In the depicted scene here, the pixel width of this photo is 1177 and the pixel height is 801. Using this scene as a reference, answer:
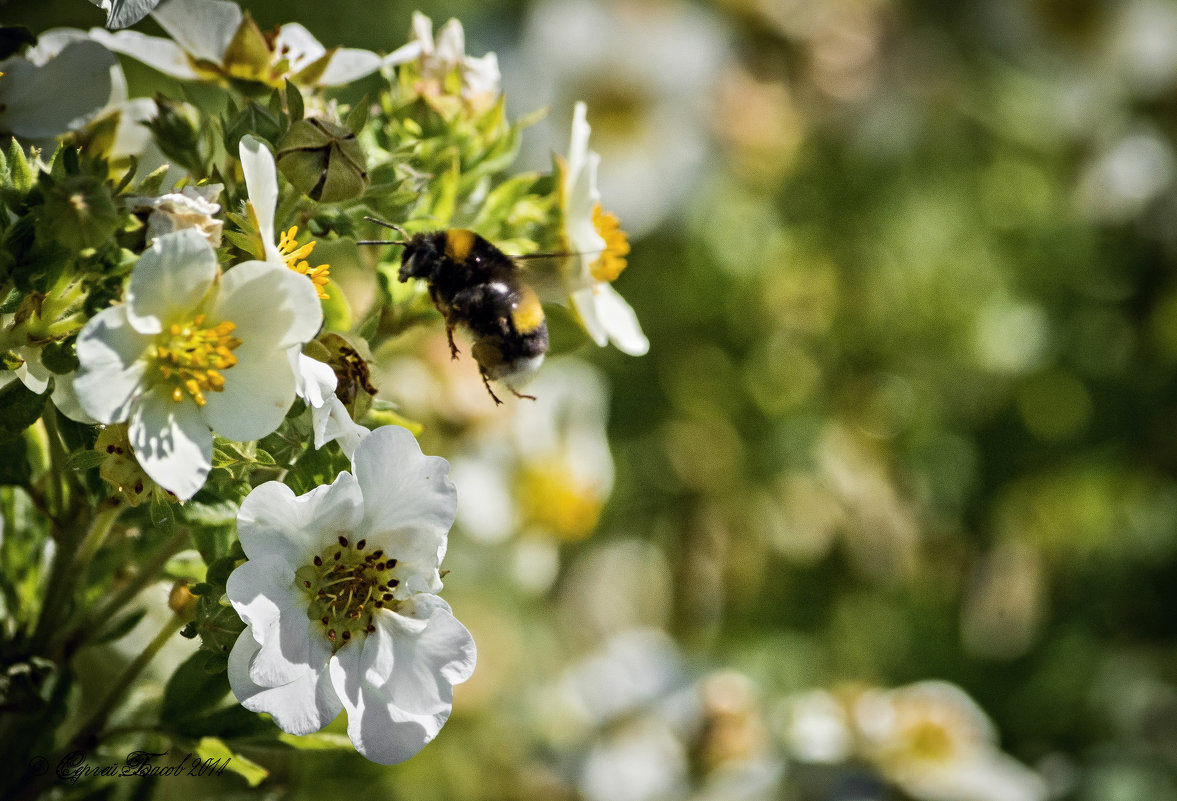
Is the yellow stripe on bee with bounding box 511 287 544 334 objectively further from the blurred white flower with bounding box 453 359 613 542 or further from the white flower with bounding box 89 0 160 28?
the blurred white flower with bounding box 453 359 613 542

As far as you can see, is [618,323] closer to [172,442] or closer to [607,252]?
[607,252]

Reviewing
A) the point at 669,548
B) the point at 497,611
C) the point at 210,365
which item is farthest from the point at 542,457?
the point at 210,365

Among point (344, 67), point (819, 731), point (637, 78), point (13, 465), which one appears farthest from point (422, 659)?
point (637, 78)

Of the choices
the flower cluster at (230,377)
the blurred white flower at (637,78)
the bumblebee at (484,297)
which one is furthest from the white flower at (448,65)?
the blurred white flower at (637,78)

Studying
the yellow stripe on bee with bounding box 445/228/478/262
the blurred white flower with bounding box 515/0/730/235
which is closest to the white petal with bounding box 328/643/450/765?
the yellow stripe on bee with bounding box 445/228/478/262

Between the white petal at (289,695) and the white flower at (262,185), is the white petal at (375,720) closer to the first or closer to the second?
the white petal at (289,695)

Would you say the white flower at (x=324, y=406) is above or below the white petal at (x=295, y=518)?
above
